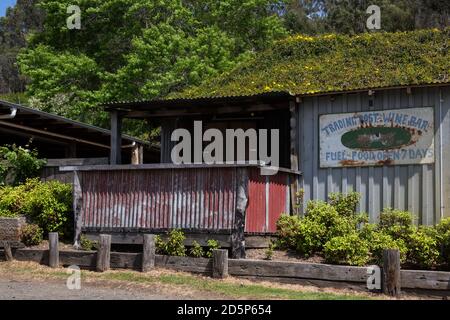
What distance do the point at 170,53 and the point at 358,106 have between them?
577 inches

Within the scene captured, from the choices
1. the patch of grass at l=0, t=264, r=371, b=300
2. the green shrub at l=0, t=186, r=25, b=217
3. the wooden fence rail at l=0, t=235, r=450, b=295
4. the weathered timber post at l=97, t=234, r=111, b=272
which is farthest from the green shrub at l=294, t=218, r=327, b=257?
the green shrub at l=0, t=186, r=25, b=217

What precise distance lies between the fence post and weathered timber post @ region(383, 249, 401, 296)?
293 cm

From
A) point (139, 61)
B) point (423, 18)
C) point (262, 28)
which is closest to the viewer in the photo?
point (139, 61)

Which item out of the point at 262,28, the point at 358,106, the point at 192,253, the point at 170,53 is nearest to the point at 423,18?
the point at 262,28

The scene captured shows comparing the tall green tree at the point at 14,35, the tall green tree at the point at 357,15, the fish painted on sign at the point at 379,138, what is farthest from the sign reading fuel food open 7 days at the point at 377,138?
the tall green tree at the point at 14,35

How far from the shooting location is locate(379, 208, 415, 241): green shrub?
1237cm

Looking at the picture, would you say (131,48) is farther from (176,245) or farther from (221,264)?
(221,264)

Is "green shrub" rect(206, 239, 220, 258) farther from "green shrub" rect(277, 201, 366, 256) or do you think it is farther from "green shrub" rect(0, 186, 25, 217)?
"green shrub" rect(0, 186, 25, 217)

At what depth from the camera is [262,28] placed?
32.5 metres

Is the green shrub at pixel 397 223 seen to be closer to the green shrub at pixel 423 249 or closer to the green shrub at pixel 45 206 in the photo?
the green shrub at pixel 423 249

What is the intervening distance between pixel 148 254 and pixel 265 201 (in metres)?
2.64

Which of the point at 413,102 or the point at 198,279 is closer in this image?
the point at 198,279

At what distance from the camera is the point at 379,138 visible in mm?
13828

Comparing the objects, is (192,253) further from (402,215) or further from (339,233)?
(402,215)
